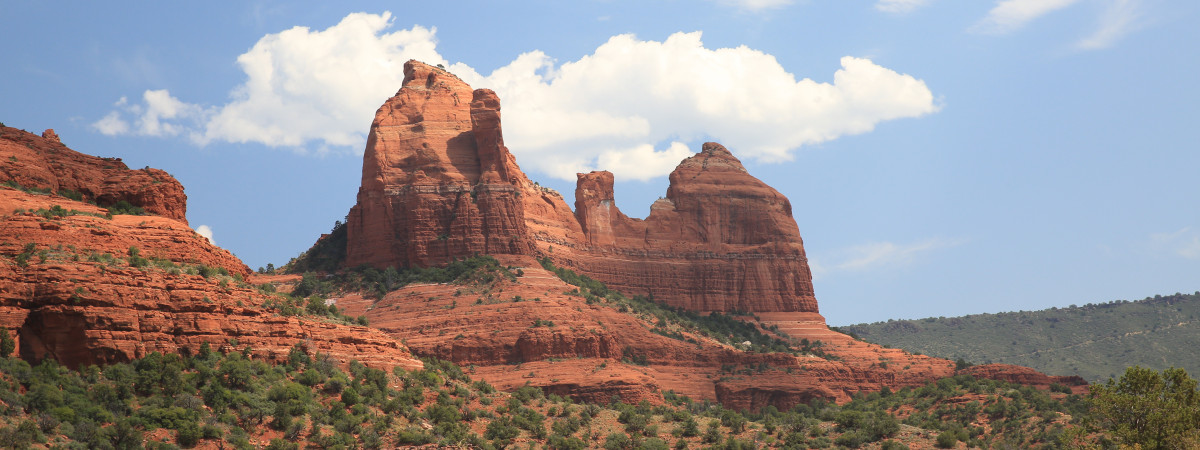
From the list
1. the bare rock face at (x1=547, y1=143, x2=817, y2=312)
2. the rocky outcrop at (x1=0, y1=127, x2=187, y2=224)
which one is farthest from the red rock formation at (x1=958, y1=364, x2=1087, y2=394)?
the rocky outcrop at (x1=0, y1=127, x2=187, y2=224)

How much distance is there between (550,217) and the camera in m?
122

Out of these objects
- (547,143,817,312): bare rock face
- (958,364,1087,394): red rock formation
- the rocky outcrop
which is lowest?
(958,364,1087,394): red rock formation

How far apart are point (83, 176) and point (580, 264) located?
59.4m

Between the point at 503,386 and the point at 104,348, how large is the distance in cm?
3543

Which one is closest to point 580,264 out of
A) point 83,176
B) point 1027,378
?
point 1027,378

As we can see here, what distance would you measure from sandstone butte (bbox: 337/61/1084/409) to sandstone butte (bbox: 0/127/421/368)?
80.8 feet

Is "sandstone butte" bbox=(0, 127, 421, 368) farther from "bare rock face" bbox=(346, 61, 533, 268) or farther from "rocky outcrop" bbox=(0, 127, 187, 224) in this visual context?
"bare rock face" bbox=(346, 61, 533, 268)

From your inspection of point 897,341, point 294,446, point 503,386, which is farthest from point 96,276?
point 897,341

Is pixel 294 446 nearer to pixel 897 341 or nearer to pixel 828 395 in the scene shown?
pixel 828 395

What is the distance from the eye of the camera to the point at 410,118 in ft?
369

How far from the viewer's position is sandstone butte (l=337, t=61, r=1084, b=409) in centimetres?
9488

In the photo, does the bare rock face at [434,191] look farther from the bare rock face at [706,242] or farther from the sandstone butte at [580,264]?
the bare rock face at [706,242]

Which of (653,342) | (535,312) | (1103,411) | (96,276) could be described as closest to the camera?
(1103,411)

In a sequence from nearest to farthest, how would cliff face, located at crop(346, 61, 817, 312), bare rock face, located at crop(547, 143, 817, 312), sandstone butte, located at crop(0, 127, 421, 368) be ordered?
sandstone butte, located at crop(0, 127, 421, 368)
cliff face, located at crop(346, 61, 817, 312)
bare rock face, located at crop(547, 143, 817, 312)
